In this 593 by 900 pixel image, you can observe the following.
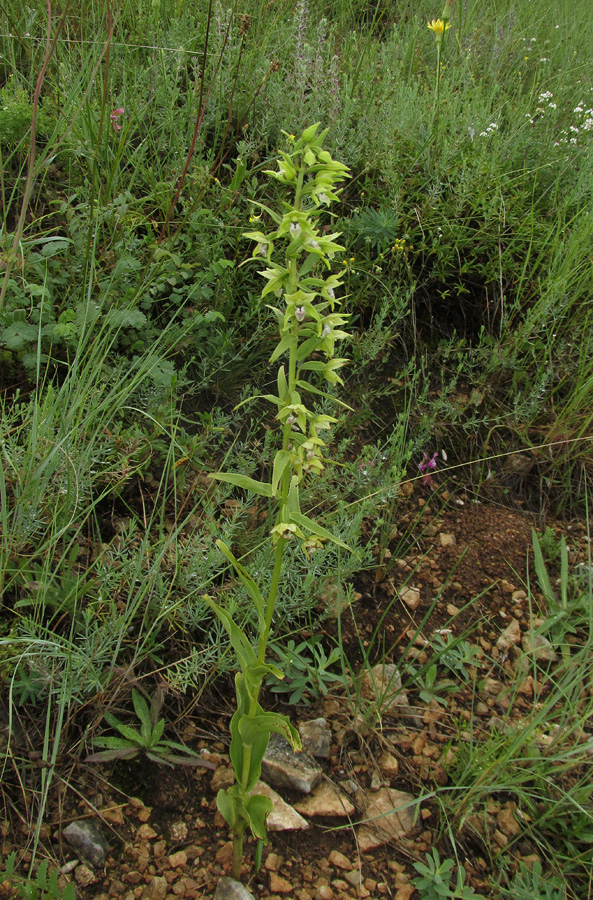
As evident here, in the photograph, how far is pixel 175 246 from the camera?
2639 millimetres

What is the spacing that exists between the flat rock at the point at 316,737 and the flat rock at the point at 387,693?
181mm

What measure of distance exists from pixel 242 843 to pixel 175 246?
222 centimetres

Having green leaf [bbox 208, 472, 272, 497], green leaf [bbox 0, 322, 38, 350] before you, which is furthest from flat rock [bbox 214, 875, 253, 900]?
green leaf [bbox 0, 322, 38, 350]

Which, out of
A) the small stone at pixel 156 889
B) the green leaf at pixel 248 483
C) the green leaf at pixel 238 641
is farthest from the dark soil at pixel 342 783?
the green leaf at pixel 248 483

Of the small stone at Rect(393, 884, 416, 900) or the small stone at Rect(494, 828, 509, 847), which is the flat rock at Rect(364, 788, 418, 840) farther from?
the small stone at Rect(494, 828, 509, 847)

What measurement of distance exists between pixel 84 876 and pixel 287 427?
117 centimetres

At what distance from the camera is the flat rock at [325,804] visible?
1.71m

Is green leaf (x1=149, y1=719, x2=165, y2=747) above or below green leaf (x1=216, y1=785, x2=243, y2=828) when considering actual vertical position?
above

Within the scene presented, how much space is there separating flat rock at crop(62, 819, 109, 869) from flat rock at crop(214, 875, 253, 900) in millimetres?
292

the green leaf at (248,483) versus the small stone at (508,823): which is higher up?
the green leaf at (248,483)

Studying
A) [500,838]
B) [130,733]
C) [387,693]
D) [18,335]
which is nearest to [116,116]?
[18,335]

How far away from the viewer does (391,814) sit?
1.75 metres

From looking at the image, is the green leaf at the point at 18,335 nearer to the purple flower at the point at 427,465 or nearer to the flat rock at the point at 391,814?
the purple flower at the point at 427,465

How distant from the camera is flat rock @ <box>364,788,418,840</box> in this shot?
171 cm
